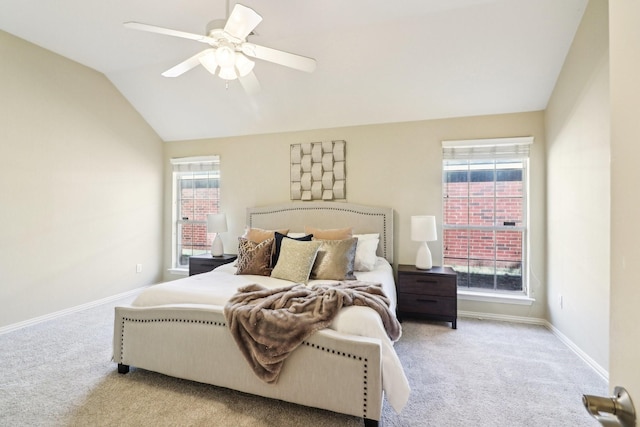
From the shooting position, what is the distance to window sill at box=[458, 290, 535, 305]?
129 inches

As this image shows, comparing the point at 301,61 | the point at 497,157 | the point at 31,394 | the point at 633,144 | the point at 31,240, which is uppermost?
the point at 301,61

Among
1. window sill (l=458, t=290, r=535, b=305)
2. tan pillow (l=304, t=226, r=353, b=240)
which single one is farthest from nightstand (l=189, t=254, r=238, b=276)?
window sill (l=458, t=290, r=535, b=305)

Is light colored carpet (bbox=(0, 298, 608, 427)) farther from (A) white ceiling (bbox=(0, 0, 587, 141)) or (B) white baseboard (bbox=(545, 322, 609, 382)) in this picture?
(A) white ceiling (bbox=(0, 0, 587, 141))

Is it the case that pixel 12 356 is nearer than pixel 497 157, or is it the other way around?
pixel 12 356

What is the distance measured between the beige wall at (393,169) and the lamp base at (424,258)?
310 mm

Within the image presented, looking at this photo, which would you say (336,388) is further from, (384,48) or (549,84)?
(549,84)

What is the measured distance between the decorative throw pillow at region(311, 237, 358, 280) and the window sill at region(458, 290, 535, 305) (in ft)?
5.23

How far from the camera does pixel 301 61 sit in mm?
2045

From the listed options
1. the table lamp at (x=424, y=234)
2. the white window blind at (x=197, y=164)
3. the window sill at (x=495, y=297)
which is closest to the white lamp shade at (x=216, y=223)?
the white window blind at (x=197, y=164)

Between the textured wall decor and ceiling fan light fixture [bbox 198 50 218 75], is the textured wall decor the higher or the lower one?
the lower one

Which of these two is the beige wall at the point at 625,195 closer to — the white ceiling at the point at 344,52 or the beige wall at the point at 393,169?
the white ceiling at the point at 344,52

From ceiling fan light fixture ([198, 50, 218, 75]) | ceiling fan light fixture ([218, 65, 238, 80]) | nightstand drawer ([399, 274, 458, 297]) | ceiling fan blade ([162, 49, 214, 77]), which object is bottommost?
nightstand drawer ([399, 274, 458, 297])

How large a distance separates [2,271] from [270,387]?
3.09 m

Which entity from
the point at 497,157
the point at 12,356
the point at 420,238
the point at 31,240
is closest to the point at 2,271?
the point at 31,240
